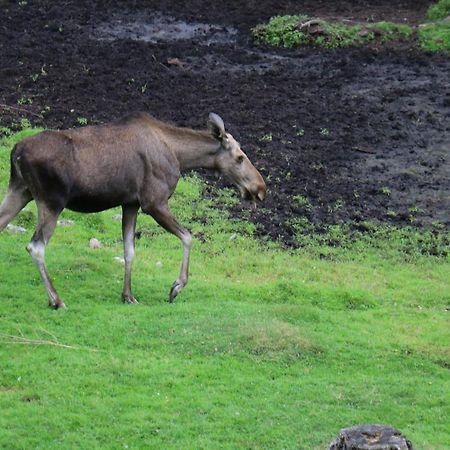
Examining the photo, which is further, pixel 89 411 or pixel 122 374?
pixel 122 374

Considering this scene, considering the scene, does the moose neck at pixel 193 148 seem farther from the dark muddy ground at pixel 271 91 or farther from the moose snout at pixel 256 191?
the dark muddy ground at pixel 271 91

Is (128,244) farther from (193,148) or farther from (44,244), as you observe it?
(193,148)

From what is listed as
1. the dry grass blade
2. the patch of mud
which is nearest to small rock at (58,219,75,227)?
the dry grass blade

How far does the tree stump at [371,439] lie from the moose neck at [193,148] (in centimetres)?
531

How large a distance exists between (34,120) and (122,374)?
29.2 ft

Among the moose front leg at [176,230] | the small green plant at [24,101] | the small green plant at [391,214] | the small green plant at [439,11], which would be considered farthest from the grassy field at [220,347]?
the small green plant at [439,11]

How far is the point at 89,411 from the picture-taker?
9.25 m

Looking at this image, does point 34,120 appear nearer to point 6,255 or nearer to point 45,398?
point 6,255

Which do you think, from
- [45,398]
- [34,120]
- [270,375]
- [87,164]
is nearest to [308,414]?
[270,375]

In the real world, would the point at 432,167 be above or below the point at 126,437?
below

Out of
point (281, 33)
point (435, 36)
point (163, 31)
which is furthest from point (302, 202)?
point (163, 31)

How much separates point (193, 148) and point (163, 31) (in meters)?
11.3

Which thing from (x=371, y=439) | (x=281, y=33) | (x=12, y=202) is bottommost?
(x=281, y=33)

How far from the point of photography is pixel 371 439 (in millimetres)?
7715
